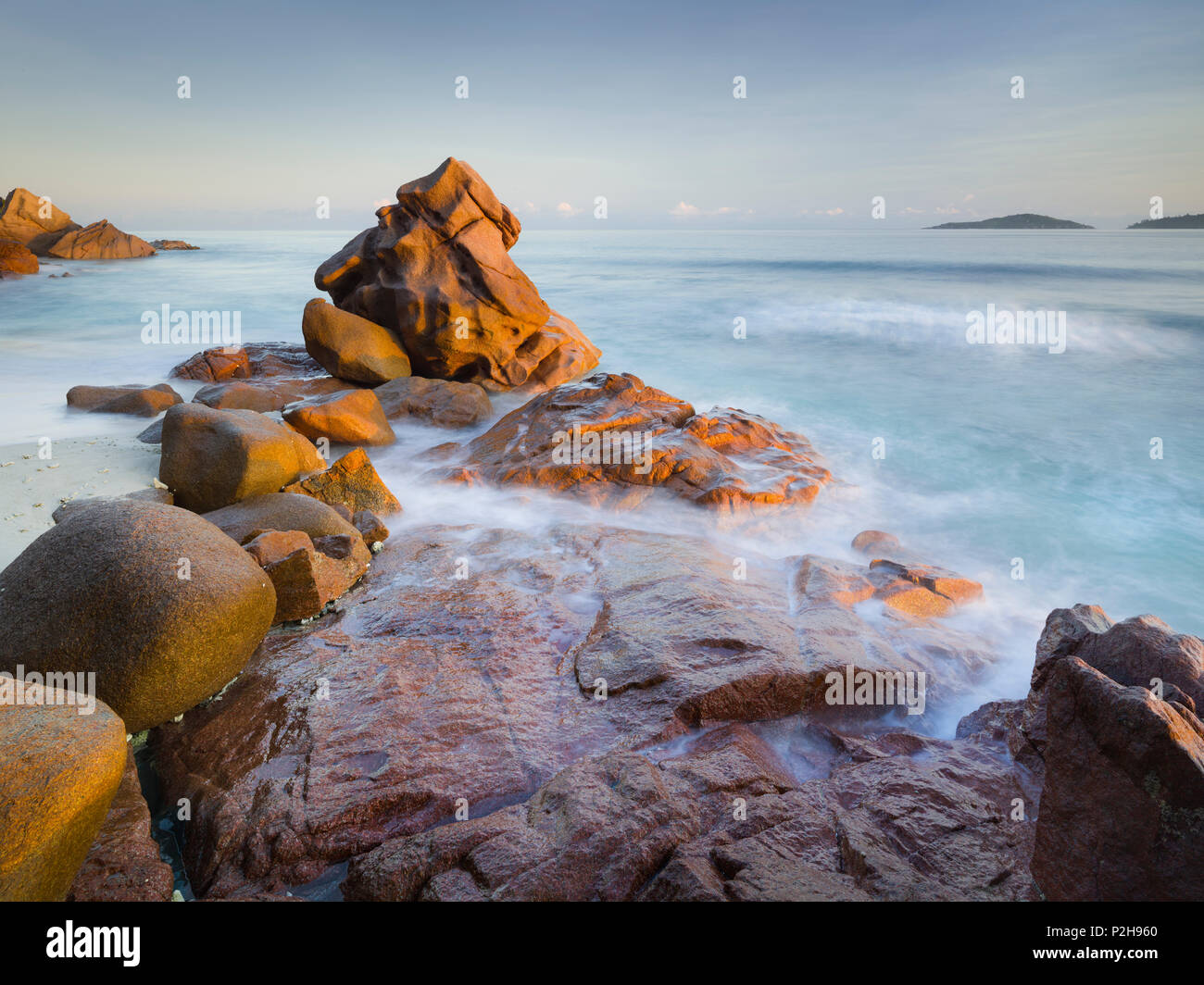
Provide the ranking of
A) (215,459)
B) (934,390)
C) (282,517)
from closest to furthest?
1. (282,517)
2. (215,459)
3. (934,390)

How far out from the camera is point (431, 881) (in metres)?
2.33

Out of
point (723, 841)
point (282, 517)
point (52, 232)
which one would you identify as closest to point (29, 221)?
point (52, 232)

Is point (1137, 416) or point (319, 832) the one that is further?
point (1137, 416)

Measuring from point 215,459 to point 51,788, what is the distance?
11.9 feet

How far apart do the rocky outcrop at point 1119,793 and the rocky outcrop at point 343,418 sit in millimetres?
7487

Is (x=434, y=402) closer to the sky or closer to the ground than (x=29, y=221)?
closer to the ground

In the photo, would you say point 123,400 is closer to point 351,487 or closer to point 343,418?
point 343,418

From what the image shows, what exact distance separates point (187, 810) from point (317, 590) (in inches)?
65.1

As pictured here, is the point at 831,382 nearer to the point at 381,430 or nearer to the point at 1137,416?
the point at 1137,416

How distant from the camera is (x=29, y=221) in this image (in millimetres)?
37344

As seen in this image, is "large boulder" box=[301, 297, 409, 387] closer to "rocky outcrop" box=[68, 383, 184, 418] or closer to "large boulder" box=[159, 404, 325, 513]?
"rocky outcrop" box=[68, 383, 184, 418]

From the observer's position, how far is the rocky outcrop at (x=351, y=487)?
19.1 feet

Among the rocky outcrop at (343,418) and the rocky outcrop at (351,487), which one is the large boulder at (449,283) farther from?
the rocky outcrop at (351,487)

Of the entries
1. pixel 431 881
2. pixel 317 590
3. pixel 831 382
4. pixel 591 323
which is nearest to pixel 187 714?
pixel 317 590
